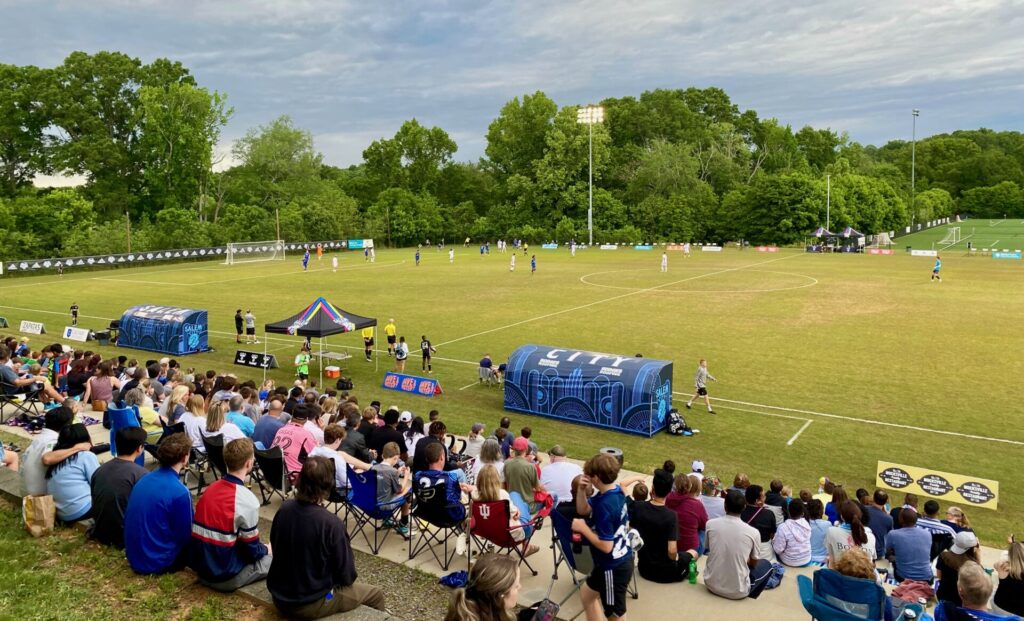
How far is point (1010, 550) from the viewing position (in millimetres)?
6312

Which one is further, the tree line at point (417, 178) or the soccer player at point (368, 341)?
the tree line at point (417, 178)

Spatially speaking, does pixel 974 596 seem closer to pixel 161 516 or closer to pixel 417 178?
pixel 161 516

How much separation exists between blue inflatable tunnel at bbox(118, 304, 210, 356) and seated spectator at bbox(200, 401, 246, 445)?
17.0 meters

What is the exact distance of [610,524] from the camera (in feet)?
19.7

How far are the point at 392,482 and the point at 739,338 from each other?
Result: 22142 mm

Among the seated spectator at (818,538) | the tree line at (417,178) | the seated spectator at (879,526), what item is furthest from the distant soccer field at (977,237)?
the seated spectator at (818,538)

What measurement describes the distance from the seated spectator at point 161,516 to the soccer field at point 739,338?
9.76 meters

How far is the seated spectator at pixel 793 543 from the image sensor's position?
29.1 ft

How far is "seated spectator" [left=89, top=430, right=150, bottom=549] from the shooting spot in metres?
7.28

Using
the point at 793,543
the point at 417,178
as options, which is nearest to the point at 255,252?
the point at 417,178

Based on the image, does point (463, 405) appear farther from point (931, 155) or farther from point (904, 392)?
point (931, 155)

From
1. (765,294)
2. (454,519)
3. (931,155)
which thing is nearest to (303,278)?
(765,294)

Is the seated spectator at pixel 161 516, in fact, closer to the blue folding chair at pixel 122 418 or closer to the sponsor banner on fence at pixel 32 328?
the blue folding chair at pixel 122 418

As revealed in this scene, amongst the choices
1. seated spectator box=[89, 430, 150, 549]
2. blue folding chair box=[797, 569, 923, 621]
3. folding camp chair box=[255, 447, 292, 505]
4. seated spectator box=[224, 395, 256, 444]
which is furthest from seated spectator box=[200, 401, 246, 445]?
blue folding chair box=[797, 569, 923, 621]
